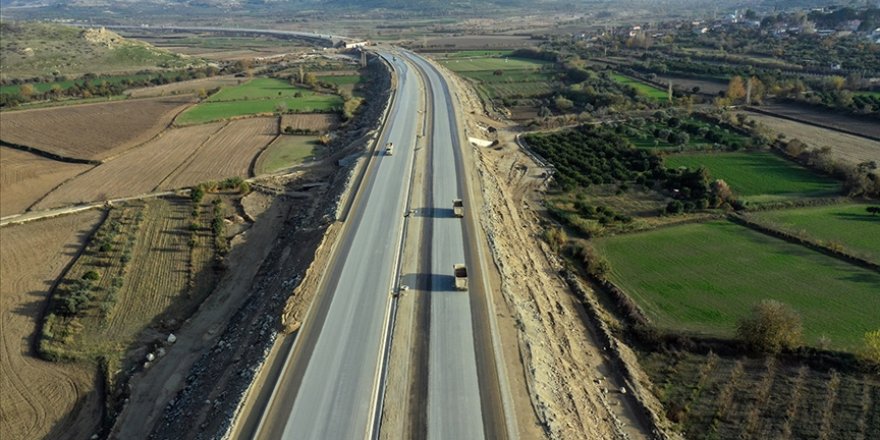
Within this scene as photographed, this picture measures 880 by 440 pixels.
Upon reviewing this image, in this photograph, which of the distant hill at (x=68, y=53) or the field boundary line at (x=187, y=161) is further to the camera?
the distant hill at (x=68, y=53)

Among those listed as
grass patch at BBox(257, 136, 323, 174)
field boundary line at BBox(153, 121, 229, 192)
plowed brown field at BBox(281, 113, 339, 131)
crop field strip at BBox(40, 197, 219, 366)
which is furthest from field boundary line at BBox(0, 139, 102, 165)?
plowed brown field at BBox(281, 113, 339, 131)

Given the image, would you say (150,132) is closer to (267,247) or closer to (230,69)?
(267,247)

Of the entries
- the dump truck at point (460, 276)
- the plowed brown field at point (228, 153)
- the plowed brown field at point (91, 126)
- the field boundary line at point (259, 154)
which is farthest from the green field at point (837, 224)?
the plowed brown field at point (91, 126)

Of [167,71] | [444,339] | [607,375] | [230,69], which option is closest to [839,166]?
[607,375]

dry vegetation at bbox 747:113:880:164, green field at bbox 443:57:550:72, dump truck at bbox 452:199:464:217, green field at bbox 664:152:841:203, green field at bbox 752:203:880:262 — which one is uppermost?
green field at bbox 443:57:550:72

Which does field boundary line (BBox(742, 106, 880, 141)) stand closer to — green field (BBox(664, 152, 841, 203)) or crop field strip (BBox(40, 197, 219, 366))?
green field (BBox(664, 152, 841, 203))

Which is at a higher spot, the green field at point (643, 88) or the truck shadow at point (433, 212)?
the green field at point (643, 88)

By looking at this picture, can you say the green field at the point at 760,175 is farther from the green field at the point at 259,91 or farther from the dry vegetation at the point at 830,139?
the green field at the point at 259,91
